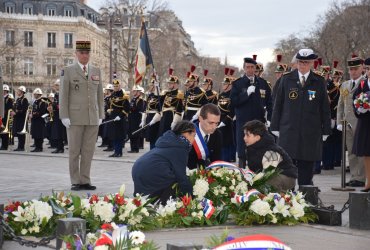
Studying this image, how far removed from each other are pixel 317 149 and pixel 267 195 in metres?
2.61

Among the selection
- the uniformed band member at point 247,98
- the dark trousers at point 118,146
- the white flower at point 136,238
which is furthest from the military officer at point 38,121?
the white flower at point 136,238

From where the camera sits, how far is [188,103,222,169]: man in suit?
366 inches

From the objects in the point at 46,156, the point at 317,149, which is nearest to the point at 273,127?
the point at 317,149

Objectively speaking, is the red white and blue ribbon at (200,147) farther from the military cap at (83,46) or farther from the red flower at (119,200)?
the military cap at (83,46)

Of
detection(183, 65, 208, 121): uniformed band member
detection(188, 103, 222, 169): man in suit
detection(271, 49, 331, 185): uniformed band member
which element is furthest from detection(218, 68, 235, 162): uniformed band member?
detection(188, 103, 222, 169): man in suit

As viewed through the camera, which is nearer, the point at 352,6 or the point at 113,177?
the point at 113,177

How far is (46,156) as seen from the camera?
69.3 ft

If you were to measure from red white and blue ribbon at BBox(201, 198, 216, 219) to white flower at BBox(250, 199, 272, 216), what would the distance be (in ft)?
1.44

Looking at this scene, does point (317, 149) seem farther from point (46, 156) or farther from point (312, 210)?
point (46, 156)

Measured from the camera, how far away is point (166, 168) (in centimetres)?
842

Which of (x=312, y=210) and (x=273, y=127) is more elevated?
(x=273, y=127)

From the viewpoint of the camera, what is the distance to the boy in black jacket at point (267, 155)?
915cm

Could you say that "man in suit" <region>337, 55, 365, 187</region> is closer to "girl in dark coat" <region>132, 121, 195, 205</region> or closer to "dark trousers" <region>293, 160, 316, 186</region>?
"dark trousers" <region>293, 160, 316, 186</region>

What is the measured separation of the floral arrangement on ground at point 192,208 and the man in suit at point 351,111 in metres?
4.47
